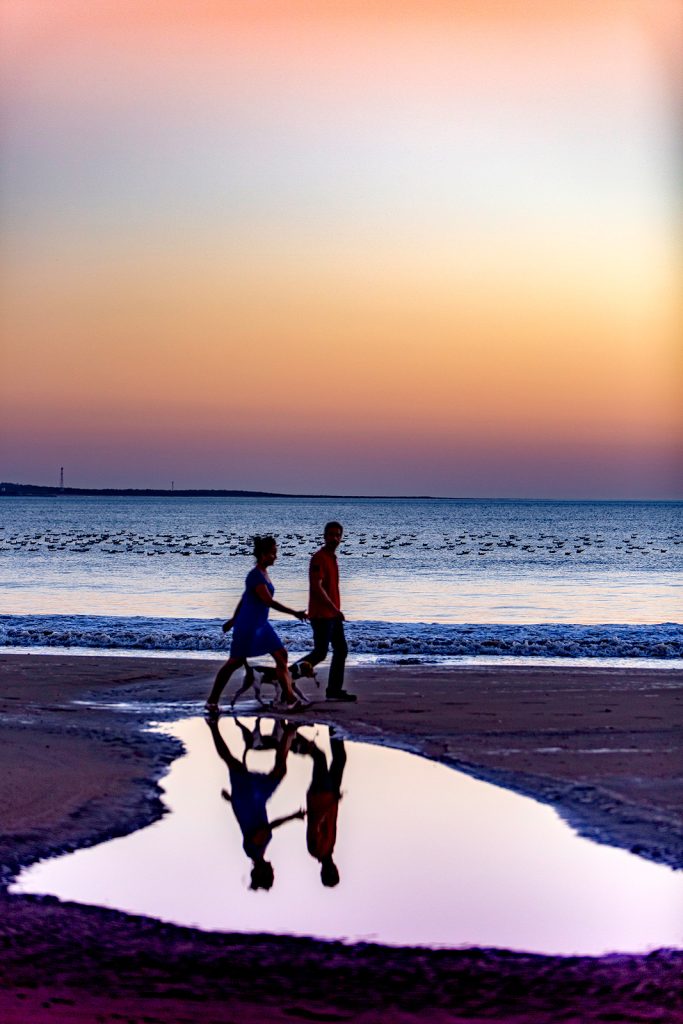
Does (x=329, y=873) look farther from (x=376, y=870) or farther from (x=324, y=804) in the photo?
(x=324, y=804)

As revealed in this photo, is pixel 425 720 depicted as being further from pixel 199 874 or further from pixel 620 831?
pixel 199 874

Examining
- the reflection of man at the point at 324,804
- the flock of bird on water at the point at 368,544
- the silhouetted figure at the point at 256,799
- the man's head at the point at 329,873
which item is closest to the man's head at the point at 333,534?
the silhouetted figure at the point at 256,799

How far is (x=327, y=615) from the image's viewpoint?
1249 cm

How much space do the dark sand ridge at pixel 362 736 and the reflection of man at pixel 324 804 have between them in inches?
31.7

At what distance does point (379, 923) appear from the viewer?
18.3ft

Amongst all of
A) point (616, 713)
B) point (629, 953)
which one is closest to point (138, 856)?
point (629, 953)

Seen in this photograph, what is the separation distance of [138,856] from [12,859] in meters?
0.69

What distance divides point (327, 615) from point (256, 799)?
14.8ft

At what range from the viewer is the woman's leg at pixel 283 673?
38.5ft

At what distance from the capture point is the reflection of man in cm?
661

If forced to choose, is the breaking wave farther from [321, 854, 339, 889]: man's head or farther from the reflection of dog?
[321, 854, 339, 889]: man's head

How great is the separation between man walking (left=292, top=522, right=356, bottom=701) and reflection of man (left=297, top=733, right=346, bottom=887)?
210 cm

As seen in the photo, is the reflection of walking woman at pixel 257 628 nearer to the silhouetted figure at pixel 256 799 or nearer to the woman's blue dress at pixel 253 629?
the woman's blue dress at pixel 253 629

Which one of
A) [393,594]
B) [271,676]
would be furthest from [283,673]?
[393,594]
